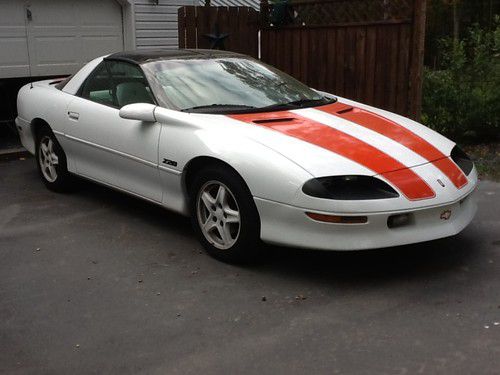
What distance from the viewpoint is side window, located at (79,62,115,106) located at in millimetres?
5527

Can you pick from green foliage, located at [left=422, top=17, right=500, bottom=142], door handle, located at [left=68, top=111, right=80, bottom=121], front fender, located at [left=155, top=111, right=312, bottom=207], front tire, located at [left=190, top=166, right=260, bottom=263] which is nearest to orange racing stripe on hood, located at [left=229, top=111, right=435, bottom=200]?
front fender, located at [left=155, top=111, right=312, bottom=207]

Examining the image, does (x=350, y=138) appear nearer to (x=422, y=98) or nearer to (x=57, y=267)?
(x=57, y=267)

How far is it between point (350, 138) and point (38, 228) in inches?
107

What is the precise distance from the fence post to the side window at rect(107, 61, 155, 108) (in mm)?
3540

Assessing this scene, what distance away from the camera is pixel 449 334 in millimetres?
3340

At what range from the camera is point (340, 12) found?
26.9ft

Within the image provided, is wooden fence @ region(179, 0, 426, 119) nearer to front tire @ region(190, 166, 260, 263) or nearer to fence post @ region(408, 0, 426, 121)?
fence post @ region(408, 0, 426, 121)

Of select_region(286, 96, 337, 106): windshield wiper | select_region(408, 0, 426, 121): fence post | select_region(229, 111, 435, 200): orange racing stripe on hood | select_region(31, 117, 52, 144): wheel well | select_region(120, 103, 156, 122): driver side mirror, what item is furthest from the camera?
select_region(408, 0, 426, 121): fence post

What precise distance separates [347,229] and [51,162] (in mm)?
3490

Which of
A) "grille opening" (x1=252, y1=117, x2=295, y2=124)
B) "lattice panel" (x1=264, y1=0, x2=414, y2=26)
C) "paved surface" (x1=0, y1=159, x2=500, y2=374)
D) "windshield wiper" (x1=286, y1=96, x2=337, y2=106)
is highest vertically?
"lattice panel" (x1=264, y1=0, x2=414, y2=26)

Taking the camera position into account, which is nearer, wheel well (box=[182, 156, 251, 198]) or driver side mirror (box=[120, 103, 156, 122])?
wheel well (box=[182, 156, 251, 198])

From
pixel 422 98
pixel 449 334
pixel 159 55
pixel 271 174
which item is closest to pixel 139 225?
pixel 159 55

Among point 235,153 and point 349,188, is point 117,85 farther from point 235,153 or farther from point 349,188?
point 349,188

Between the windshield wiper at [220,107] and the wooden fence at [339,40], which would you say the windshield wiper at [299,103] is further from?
the wooden fence at [339,40]
